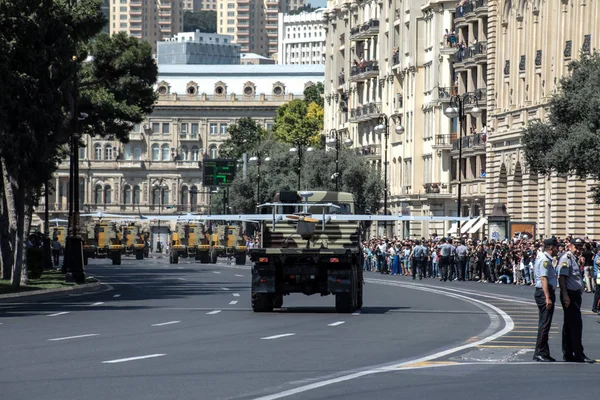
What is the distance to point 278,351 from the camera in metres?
21.0

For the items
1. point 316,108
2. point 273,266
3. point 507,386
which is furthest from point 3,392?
point 316,108

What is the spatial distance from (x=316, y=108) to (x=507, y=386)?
124519 millimetres

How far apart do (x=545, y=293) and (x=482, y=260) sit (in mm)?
38773

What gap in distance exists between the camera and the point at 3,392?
15398 millimetres

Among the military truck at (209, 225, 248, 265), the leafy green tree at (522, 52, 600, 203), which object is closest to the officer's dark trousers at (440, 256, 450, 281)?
the leafy green tree at (522, 52, 600, 203)

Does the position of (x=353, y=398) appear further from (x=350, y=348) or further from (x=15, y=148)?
(x=15, y=148)

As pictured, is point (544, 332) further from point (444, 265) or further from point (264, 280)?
point (444, 265)

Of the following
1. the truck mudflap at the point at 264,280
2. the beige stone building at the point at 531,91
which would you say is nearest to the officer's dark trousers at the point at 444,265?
the beige stone building at the point at 531,91

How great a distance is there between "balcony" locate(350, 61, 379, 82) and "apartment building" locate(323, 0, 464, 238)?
7cm

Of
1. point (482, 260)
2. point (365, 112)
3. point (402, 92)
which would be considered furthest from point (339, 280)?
point (365, 112)

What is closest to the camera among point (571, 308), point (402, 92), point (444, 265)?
point (571, 308)

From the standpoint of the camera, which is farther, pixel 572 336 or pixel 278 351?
pixel 278 351

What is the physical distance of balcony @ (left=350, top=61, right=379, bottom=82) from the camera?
111 meters

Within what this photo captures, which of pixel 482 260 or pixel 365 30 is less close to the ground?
pixel 365 30
